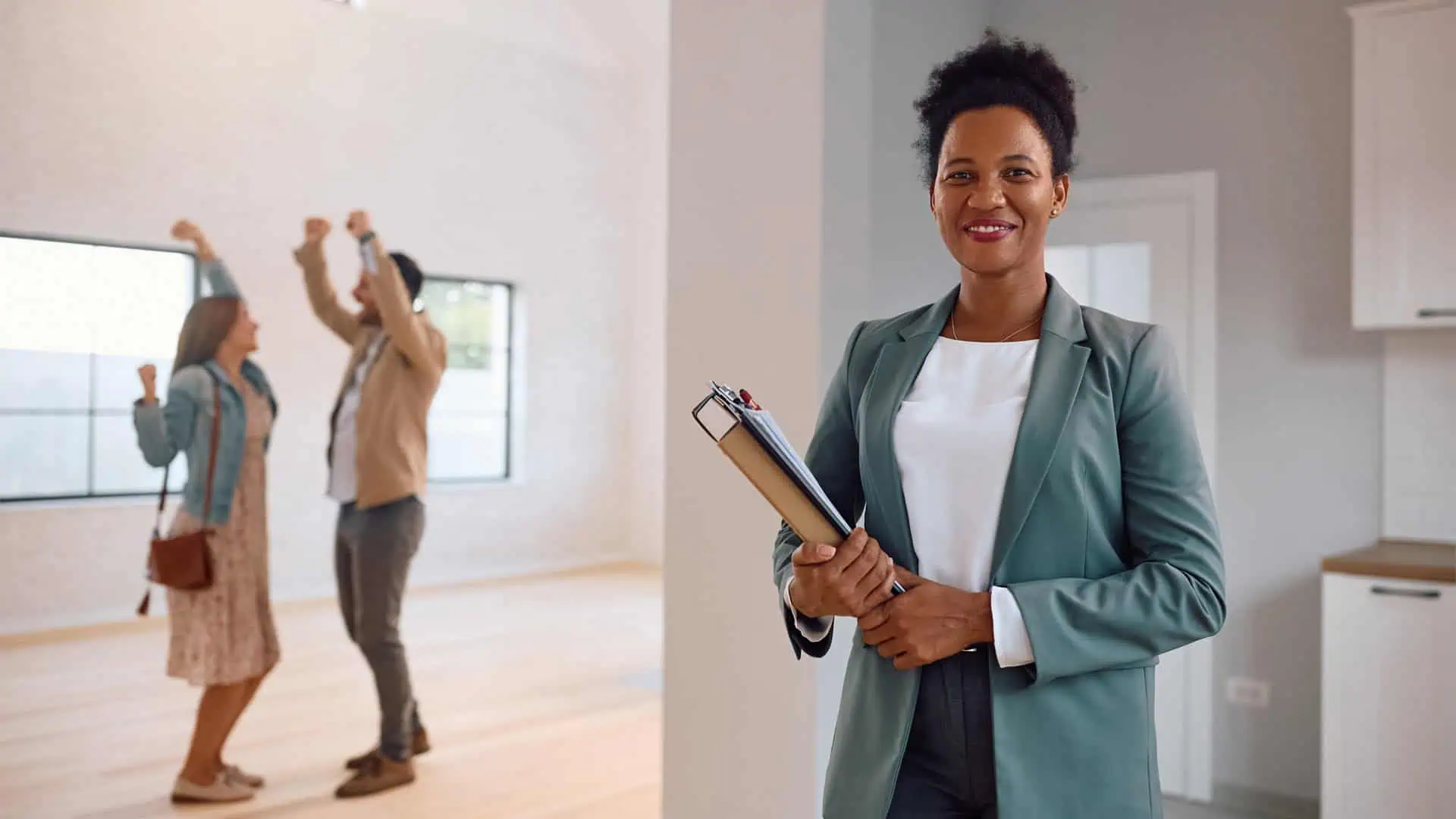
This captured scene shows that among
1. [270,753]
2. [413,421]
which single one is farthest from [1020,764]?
[270,753]

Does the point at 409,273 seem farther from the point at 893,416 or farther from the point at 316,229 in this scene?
the point at 893,416

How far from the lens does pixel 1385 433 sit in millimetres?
3293

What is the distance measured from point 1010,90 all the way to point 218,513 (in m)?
3.01

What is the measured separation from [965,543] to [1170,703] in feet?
9.03

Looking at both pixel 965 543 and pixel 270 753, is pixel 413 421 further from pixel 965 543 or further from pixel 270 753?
pixel 965 543

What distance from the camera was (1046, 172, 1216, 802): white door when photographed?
3561 mm

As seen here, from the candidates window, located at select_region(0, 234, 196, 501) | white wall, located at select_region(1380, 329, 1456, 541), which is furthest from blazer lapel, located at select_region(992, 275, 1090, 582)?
window, located at select_region(0, 234, 196, 501)

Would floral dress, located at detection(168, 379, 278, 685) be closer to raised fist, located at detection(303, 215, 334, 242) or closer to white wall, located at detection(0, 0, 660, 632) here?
raised fist, located at detection(303, 215, 334, 242)

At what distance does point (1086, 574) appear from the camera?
3.91ft

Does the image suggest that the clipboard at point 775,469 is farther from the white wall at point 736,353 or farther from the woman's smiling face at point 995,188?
the white wall at point 736,353

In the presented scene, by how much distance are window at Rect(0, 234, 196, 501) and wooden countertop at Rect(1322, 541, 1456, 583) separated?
220 inches

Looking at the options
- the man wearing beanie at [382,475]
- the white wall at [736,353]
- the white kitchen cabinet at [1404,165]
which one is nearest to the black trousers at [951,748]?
the white wall at [736,353]

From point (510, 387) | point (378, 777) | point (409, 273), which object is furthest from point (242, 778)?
point (510, 387)

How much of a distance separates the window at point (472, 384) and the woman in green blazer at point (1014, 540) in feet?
23.1
